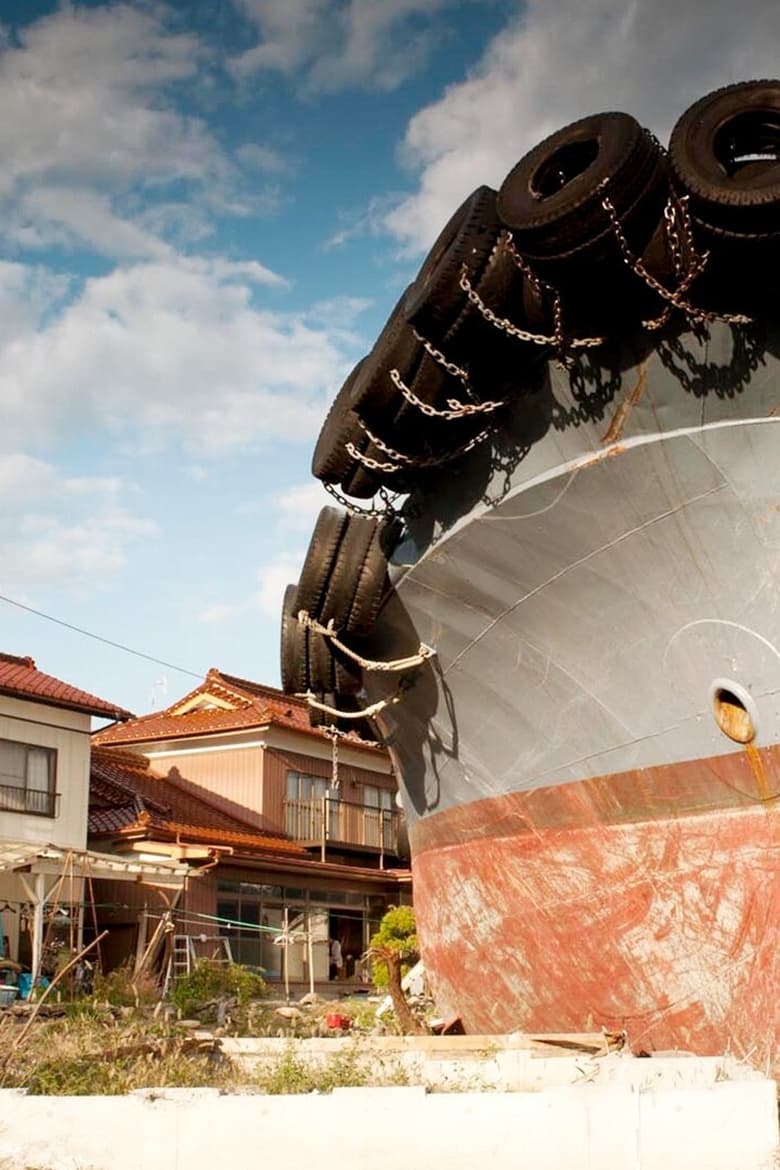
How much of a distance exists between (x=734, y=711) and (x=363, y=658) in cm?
314

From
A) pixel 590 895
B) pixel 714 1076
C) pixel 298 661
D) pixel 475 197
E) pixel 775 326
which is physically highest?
pixel 475 197

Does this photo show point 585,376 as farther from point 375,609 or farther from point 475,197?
point 375,609

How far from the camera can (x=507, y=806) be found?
27.7 feet

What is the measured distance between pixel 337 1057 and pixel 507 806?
2.04m

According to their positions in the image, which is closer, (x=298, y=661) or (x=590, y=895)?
(x=590, y=895)

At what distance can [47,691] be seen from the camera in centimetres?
2330

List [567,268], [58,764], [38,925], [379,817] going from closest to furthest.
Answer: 1. [567,268]
2. [38,925]
3. [58,764]
4. [379,817]

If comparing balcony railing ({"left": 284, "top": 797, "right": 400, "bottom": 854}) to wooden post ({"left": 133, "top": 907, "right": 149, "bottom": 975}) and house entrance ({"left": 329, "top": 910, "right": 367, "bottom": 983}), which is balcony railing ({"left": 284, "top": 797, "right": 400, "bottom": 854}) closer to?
house entrance ({"left": 329, "top": 910, "right": 367, "bottom": 983})

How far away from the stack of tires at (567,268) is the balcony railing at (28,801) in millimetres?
16035

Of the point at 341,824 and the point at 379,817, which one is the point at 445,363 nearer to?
the point at 341,824

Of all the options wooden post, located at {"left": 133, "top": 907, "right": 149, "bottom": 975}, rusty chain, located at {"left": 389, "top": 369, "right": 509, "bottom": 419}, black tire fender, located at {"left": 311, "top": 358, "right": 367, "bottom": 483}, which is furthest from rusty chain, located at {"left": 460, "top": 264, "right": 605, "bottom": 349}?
wooden post, located at {"left": 133, "top": 907, "right": 149, "bottom": 975}

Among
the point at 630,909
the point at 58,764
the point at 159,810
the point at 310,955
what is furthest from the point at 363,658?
the point at 310,955

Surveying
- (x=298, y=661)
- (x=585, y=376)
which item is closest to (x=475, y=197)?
(x=585, y=376)

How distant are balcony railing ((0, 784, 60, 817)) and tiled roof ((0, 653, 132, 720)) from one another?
5.69 feet
